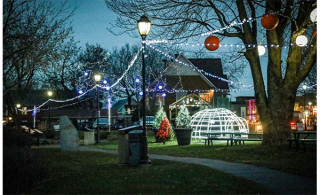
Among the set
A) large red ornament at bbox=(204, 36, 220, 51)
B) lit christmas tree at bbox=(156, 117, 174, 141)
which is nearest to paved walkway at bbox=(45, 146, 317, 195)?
large red ornament at bbox=(204, 36, 220, 51)

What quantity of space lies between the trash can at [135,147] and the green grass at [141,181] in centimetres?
31

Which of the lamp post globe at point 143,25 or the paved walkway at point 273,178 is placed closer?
the paved walkway at point 273,178

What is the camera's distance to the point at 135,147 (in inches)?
534

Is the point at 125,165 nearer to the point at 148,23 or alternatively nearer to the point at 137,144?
the point at 137,144

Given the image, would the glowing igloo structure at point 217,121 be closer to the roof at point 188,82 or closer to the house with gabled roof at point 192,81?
the house with gabled roof at point 192,81

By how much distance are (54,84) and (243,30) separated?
135 feet

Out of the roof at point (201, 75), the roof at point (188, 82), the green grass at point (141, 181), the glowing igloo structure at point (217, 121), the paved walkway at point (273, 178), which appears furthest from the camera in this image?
the roof at point (201, 75)

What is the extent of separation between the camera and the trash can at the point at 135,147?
13.4 meters

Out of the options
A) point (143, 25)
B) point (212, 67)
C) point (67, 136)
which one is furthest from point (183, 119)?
point (212, 67)

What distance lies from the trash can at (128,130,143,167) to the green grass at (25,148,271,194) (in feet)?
1.03

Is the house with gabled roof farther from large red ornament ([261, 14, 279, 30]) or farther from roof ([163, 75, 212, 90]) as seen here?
large red ornament ([261, 14, 279, 30])

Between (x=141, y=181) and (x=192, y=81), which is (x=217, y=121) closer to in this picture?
(x=141, y=181)

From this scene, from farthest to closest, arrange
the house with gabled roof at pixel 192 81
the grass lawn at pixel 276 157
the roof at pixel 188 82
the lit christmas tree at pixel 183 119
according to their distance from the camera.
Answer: the roof at pixel 188 82, the house with gabled roof at pixel 192 81, the lit christmas tree at pixel 183 119, the grass lawn at pixel 276 157

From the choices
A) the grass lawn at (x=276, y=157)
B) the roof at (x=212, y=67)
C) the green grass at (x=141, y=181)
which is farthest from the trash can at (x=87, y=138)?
the roof at (x=212, y=67)
